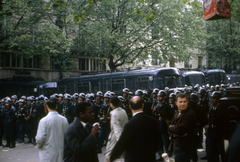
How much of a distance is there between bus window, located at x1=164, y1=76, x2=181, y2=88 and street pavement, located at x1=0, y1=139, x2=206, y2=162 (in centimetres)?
1065

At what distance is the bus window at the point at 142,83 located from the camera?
66.6 feet

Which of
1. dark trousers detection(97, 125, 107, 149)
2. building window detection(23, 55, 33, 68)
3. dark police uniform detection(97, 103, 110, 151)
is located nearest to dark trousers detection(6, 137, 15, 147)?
dark police uniform detection(97, 103, 110, 151)

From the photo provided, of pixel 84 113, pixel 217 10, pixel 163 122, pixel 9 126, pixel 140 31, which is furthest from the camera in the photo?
pixel 140 31

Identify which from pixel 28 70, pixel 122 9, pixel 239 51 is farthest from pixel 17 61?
pixel 239 51

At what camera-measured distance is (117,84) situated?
22.7 m

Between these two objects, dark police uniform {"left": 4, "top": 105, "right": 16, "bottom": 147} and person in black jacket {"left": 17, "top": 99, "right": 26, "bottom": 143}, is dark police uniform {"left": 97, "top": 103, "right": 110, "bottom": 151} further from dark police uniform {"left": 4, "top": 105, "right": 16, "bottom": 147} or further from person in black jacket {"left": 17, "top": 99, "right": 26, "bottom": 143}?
person in black jacket {"left": 17, "top": 99, "right": 26, "bottom": 143}

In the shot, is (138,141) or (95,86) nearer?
(138,141)

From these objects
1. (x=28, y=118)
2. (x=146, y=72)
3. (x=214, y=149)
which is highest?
(x=146, y=72)

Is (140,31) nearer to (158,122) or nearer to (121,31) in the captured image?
(121,31)

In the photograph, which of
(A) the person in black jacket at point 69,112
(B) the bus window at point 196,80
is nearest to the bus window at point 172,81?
(B) the bus window at point 196,80

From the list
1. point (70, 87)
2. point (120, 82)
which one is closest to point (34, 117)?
point (120, 82)

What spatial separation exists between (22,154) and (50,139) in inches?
231

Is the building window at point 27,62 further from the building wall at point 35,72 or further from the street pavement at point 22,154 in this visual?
the street pavement at point 22,154

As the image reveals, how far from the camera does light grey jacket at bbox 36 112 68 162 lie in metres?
4.92
